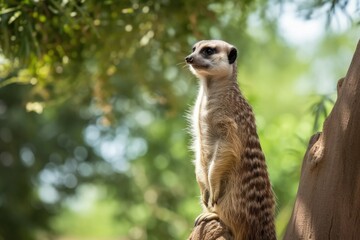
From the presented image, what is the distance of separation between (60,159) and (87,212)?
11.2m

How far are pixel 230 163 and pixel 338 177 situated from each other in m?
0.57

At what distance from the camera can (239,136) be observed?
→ 352 centimetres

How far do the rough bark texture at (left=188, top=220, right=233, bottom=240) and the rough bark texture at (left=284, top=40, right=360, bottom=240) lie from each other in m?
0.40

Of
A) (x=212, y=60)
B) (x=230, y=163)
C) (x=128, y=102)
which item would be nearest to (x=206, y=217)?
(x=230, y=163)

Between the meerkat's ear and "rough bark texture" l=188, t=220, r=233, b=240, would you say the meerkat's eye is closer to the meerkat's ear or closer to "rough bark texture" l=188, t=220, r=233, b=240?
the meerkat's ear

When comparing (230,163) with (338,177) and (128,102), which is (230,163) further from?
(128,102)

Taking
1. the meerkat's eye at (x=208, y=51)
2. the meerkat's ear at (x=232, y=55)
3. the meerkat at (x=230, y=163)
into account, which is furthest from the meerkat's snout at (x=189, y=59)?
the meerkat's ear at (x=232, y=55)

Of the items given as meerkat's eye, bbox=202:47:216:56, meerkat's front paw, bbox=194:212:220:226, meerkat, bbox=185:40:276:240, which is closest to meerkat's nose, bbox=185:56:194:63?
meerkat, bbox=185:40:276:240

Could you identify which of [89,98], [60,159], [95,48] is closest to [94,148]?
[60,159]

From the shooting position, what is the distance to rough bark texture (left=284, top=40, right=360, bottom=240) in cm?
311

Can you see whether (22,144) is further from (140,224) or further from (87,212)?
(87,212)

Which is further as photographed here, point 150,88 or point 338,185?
point 150,88

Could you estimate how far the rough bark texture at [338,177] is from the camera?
3.11 m

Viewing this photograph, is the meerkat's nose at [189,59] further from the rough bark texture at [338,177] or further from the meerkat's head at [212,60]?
the rough bark texture at [338,177]
